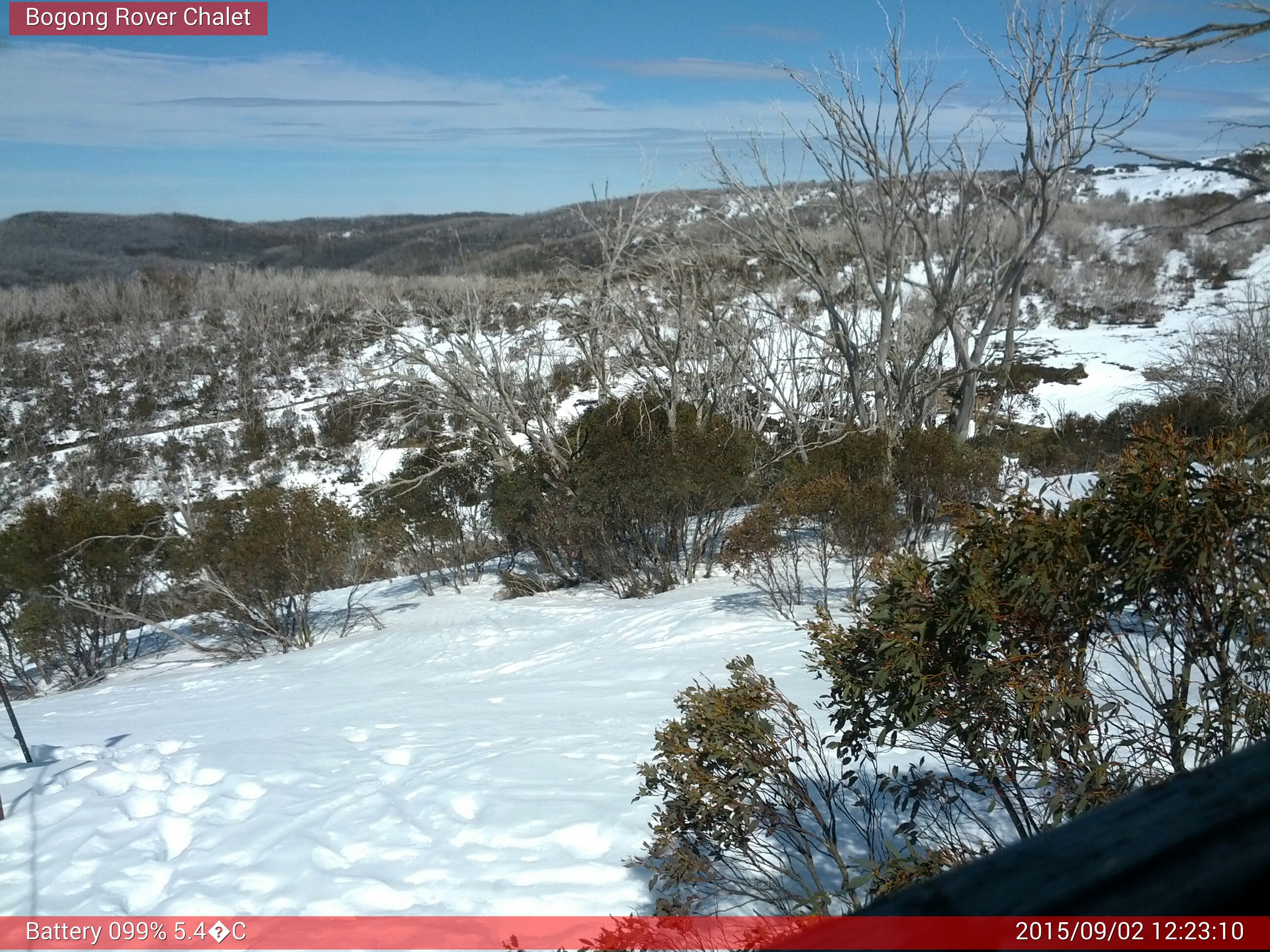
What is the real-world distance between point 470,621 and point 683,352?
677 cm

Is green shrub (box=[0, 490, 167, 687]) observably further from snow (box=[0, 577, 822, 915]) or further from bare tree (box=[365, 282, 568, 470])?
bare tree (box=[365, 282, 568, 470])

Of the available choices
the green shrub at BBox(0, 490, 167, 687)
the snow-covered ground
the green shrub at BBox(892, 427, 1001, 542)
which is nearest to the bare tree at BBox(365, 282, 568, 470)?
the snow-covered ground

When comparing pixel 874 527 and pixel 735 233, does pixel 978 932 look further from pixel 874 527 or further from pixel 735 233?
pixel 735 233

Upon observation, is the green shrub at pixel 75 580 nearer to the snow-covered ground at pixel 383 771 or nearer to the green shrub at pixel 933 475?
the snow-covered ground at pixel 383 771

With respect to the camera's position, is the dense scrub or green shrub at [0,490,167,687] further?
green shrub at [0,490,167,687]

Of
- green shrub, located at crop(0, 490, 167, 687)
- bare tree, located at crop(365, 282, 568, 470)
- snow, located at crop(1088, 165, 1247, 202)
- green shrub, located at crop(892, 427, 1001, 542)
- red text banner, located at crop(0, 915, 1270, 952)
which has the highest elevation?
snow, located at crop(1088, 165, 1247, 202)

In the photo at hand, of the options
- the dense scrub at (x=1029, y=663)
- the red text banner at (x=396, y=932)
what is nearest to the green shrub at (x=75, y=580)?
the red text banner at (x=396, y=932)

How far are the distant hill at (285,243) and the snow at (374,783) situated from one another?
891 inches

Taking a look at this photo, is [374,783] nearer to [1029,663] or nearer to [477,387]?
[1029,663]

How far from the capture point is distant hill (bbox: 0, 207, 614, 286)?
35.6m

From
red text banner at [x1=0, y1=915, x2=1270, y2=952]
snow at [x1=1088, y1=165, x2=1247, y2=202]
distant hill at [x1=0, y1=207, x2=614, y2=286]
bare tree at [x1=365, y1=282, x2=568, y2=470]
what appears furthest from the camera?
snow at [x1=1088, y1=165, x2=1247, y2=202]

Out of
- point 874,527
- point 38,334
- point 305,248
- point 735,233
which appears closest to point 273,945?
point 874,527

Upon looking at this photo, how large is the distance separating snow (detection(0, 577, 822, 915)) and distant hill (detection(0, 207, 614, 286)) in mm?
22642

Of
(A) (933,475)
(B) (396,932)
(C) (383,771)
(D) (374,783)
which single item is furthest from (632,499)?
(B) (396,932)
